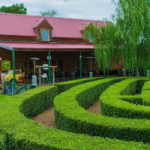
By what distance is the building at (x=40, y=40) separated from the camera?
18828mm

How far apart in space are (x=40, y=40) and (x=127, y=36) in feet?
29.7

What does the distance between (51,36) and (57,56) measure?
2051mm

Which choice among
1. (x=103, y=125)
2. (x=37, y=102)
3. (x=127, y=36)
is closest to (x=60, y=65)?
(x=127, y=36)

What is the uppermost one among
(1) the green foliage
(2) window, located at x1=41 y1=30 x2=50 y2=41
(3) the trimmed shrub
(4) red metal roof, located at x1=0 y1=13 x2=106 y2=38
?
(4) red metal roof, located at x1=0 y1=13 x2=106 y2=38

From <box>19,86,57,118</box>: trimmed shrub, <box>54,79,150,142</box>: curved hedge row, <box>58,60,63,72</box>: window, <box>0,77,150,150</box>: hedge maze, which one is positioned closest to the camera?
<box>0,77,150,150</box>: hedge maze

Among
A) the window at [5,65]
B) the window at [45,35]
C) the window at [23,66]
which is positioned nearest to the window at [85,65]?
the window at [45,35]

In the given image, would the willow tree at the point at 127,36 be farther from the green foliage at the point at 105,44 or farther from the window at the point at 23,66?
the window at the point at 23,66

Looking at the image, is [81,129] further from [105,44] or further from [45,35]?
[45,35]

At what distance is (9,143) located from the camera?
381 cm

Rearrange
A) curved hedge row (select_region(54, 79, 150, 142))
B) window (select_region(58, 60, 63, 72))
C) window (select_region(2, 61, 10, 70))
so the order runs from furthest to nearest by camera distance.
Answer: window (select_region(58, 60, 63, 72)) → window (select_region(2, 61, 10, 70)) → curved hedge row (select_region(54, 79, 150, 142))

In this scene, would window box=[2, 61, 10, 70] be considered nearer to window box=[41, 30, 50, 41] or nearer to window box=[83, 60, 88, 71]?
window box=[41, 30, 50, 41]

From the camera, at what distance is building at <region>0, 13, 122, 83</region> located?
1883cm

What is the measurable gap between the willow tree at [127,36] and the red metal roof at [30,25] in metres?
4.40

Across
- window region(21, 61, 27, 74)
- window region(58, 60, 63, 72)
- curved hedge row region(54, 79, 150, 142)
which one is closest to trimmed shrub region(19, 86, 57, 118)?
curved hedge row region(54, 79, 150, 142)
